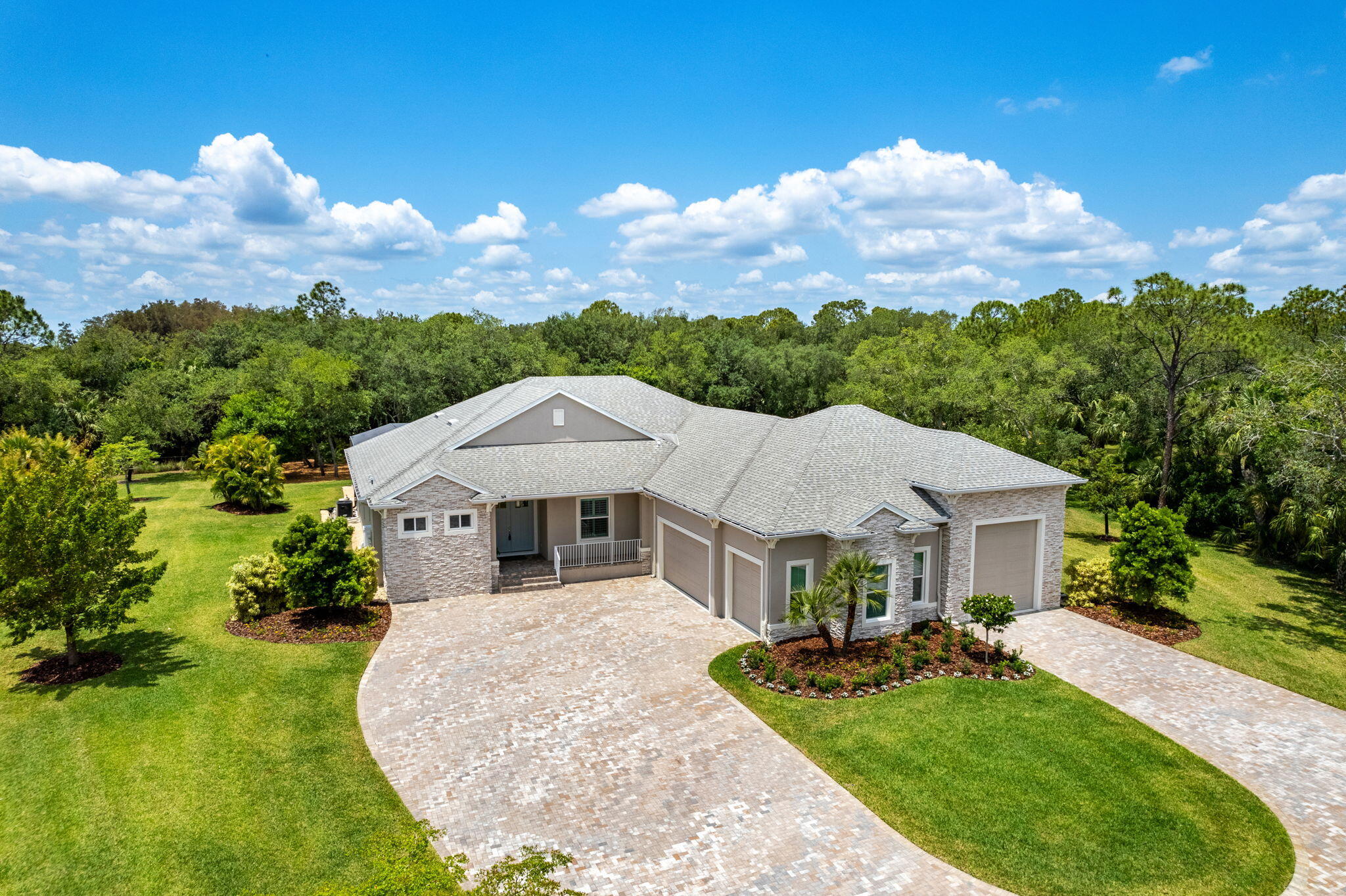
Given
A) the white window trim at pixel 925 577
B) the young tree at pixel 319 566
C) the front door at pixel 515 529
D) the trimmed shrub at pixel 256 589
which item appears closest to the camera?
the young tree at pixel 319 566

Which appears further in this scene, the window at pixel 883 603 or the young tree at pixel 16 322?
the young tree at pixel 16 322

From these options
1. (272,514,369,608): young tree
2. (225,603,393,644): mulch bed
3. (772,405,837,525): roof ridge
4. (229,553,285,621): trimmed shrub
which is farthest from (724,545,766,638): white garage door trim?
(229,553,285,621): trimmed shrub

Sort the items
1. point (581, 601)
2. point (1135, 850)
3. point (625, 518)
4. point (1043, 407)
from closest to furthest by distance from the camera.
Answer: point (1135, 850) < point (581, 601) < point (625, 518) < point (1043, 407)

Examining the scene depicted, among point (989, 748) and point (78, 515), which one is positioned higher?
point (78, 515)

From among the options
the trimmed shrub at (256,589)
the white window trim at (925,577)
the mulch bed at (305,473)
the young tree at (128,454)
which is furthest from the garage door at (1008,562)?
the mulch bed at (305,473)

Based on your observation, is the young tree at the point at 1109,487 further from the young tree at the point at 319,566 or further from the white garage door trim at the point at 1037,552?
the young tree at the point at 319,566

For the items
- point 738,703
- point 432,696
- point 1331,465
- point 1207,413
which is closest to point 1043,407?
point 1207,413

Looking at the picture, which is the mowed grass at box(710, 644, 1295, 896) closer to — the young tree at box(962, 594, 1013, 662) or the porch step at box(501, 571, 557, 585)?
the young tree at box(962, 594, 1013, 662)

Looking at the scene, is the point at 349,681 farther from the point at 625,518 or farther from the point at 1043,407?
the point at 1043,407
